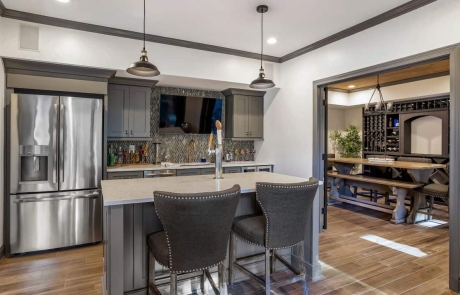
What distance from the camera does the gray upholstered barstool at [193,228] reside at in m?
1.75

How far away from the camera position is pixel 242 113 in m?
5.45

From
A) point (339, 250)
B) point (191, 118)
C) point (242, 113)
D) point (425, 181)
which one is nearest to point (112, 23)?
point (191, 118)

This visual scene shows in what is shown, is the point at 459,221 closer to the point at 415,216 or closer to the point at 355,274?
the point at 355,274

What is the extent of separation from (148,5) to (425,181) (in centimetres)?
516

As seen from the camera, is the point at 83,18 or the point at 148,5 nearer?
the point at 148,5

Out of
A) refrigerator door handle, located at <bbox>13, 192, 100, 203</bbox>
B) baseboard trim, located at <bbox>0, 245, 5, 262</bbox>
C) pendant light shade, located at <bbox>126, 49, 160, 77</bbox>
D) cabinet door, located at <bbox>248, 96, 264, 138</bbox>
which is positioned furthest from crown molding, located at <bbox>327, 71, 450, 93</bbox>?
baseboard trim, located at <bbox>0, 245, 5, 262</bbox>

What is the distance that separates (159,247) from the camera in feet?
6.46

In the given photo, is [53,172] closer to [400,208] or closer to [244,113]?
[244,113]

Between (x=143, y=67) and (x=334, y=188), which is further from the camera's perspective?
(x=334, y=188)

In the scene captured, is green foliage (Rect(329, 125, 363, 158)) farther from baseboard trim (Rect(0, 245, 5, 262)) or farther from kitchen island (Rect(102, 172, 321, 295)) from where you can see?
baseboard trim (Rect(0, 245, 5, 262))

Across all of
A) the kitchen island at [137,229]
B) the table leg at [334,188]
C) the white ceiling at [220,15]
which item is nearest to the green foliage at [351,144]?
the table leg at [334,188]

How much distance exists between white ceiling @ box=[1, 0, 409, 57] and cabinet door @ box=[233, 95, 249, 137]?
1466mm

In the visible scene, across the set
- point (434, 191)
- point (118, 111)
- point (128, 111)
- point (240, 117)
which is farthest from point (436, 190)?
point (118, 111)

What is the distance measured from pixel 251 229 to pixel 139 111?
123 inches
